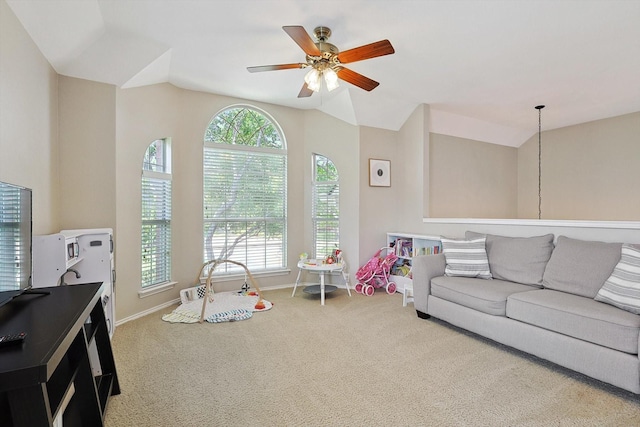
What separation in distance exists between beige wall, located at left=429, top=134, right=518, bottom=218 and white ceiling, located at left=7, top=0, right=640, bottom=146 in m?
1.05

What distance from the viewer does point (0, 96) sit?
6.53 ft

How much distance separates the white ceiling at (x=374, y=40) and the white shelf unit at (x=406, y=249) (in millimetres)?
1882

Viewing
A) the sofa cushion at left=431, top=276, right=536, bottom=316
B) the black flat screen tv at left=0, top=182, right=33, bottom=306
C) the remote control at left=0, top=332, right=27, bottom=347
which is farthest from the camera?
the sofa cushion at left=431, top=276, right=536, bottom=316

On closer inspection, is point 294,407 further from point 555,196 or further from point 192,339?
point 555,196

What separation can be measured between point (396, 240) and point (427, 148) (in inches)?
55.6

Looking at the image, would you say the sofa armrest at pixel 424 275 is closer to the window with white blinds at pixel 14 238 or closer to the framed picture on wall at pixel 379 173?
the framed picture on wall at pixel 379 173

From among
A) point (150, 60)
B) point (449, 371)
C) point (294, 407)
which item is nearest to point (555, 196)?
point (449, 371)

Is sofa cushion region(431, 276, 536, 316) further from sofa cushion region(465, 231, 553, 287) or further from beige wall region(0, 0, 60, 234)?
beige wall region(0, 0, 60, 234)

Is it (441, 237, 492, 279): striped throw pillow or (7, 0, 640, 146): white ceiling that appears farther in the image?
(441, 237, 492, 279): striped throw pillow

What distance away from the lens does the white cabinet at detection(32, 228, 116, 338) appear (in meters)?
2.36

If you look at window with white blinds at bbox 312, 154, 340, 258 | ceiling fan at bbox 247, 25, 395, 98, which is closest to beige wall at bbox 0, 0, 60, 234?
ceiling fan at bbox 247, 25, 395, 98

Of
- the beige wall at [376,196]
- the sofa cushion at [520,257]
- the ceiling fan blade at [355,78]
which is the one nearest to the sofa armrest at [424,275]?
the sofa cushion at [520,257]

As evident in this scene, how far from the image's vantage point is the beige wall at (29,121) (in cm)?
206

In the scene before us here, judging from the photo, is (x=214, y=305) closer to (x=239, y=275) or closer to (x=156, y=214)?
(x=239, y=275)
